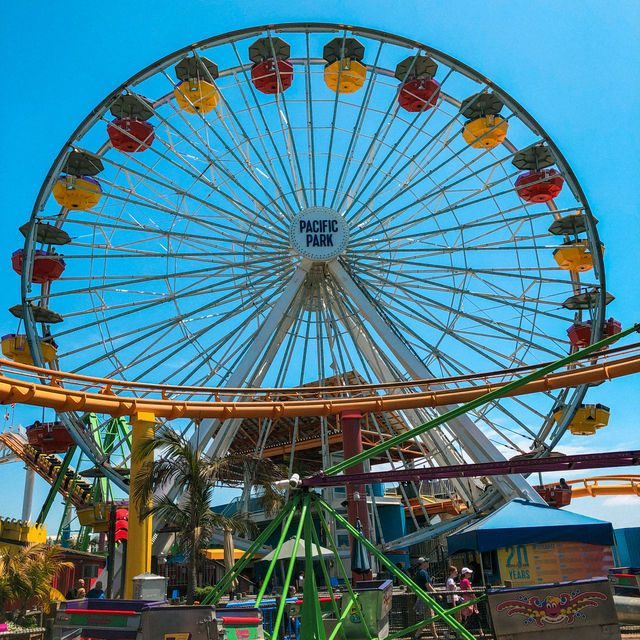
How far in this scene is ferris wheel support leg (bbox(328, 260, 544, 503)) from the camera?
56.2ft

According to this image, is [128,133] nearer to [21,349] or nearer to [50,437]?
[21,349]

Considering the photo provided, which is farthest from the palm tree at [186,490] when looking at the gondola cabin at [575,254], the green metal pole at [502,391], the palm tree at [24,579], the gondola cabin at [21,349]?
the gondola cabin at [575,254]

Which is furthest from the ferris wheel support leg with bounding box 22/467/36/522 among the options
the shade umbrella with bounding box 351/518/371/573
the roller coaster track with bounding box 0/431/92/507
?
the shade umbrella with bounding box 351/518/371/573

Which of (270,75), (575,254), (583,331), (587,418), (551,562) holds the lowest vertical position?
(551,562)

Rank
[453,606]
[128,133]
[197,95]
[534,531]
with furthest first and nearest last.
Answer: [197,95] → [128,133] → [534,531] → [453,606]

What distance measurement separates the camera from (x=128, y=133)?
20047 millimetres

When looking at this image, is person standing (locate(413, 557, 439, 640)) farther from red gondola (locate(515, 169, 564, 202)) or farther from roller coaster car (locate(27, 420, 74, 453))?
roller coaster car (locate(27, 420, 74, 453))

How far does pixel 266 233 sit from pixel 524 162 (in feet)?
25.9

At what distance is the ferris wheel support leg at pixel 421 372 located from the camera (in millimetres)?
17141

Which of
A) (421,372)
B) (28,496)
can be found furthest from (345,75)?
(28,496)

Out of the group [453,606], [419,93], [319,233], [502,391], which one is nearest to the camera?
[502,391]

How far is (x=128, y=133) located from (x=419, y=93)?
8590 millimetres

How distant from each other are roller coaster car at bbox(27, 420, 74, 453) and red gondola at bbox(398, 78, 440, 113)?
564 inches

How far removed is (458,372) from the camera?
20.0 meters
